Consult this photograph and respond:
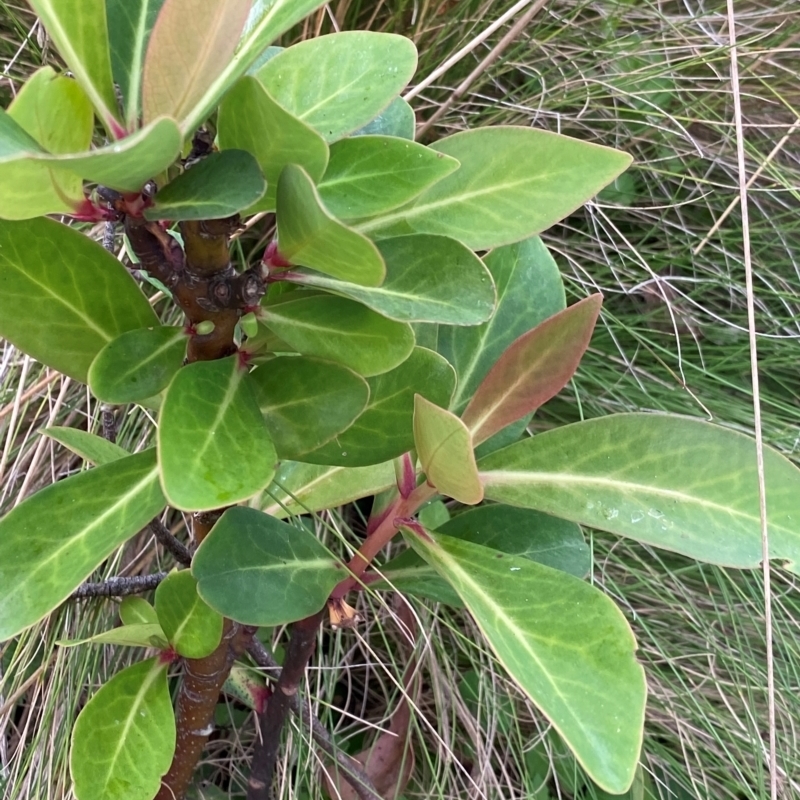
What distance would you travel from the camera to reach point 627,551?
3.54ft

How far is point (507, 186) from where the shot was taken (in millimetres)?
384

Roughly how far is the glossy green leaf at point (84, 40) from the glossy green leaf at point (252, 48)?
41 mm

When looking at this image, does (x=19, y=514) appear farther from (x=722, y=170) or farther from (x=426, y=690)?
(x=722, y=170)

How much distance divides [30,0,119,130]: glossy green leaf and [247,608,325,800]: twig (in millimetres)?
337

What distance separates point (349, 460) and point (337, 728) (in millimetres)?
681

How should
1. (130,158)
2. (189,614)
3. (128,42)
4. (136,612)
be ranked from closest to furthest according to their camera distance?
(130,158), (128,42), (189,614), (136,612)

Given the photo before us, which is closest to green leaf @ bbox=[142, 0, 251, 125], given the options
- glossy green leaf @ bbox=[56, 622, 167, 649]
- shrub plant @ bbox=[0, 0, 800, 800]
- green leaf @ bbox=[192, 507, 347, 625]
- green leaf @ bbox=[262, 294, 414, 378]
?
shrub plant @ bbox=[0, 0, 800, 800]

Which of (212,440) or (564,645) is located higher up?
(212,440)

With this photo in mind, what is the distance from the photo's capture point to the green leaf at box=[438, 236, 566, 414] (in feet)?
1.60

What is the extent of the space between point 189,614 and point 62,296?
226mm

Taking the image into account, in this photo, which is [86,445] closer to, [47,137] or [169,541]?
[169,541]

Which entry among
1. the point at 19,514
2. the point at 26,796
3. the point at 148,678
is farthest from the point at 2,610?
the point at 26,796

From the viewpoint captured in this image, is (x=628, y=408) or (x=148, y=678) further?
(x=628, y=408)

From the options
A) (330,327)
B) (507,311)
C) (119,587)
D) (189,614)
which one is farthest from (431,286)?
(119,587)
